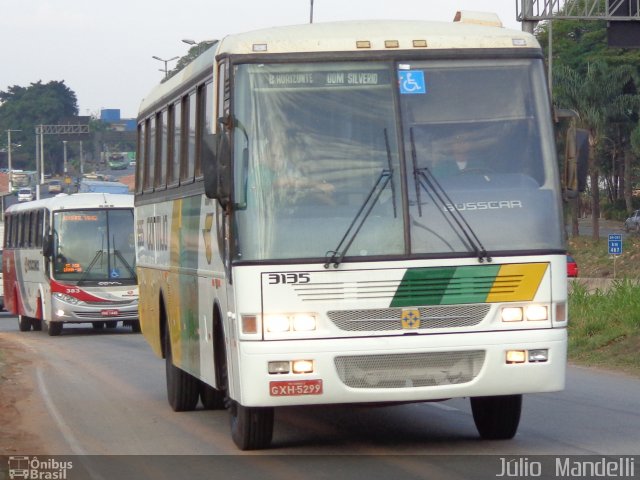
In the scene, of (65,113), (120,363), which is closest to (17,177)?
(65,113)

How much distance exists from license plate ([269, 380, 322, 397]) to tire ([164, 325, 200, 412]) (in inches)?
178

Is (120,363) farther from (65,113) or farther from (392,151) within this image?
(65,113)

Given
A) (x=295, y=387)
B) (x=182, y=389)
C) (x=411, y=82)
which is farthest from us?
(x=182, y=389)

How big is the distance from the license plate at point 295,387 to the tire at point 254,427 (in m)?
0.69

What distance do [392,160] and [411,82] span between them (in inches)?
25.0

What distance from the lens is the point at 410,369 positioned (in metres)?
10.1

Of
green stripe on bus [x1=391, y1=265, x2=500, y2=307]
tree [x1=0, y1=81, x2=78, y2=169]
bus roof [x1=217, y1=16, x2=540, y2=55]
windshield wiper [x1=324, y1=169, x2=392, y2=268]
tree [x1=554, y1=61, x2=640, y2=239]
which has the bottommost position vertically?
green stripe on bus [x1=391, y1=265, x2=500, y2=307]

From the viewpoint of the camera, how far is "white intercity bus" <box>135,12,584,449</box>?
10.0 meters

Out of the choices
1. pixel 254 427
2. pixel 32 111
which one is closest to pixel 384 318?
pixel 254 427

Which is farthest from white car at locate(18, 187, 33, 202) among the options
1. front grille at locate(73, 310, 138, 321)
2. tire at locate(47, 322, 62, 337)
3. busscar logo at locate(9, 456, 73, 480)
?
Answer: busscar logo at locate(9, 456, 73, 480)

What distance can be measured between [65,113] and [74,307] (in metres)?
144

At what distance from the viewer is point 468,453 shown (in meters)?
10.6

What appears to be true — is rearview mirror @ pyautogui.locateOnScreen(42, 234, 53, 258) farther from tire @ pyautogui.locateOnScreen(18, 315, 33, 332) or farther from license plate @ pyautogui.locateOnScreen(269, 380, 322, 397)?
license plate @ pyautogui.locateOnScreen(269, 380, 322, 397)

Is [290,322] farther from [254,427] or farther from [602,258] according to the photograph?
[602,258]
